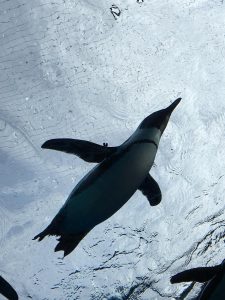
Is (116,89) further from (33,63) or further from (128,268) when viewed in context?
(128,268)

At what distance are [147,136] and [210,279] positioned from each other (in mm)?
2167

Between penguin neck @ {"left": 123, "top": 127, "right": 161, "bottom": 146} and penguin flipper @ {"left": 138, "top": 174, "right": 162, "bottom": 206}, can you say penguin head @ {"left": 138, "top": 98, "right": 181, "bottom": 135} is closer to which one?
penguin neck @ {"left": 123, "top": 127, "right": 161, "bottom": 146}

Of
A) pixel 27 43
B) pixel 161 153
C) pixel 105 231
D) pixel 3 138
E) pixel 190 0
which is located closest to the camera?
pixel 27 43

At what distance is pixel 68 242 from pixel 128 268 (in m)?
9.32

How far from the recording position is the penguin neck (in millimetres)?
4820

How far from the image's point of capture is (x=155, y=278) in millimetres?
14664

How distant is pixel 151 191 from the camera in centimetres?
566

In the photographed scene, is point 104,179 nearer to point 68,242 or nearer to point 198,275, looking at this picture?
point 68,242

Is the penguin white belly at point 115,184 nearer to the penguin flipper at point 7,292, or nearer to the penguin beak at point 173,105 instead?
the penguin beak at point 173,105

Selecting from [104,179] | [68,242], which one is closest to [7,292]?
[68,242]

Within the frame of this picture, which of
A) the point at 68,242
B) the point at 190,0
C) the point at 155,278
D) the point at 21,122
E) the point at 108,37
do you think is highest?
the point at 190,0

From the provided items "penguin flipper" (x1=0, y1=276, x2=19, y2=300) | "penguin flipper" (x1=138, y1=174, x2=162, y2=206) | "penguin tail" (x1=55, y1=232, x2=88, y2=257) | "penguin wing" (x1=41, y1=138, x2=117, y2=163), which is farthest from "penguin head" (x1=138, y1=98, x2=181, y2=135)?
"penguin flipper" (x1=0, y1=276, x2=19, y2=300)

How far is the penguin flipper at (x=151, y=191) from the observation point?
5.63m

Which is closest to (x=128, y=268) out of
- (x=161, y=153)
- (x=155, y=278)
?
(x=155, y=278)
